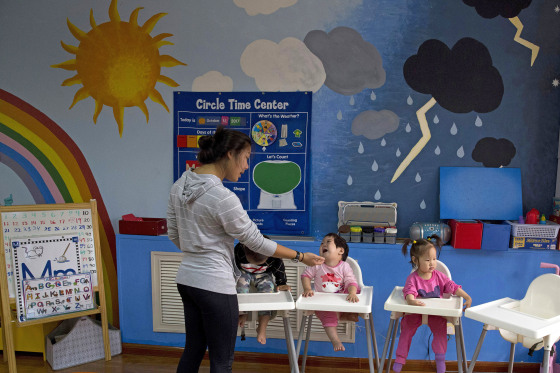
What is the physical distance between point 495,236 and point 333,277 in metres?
1.14

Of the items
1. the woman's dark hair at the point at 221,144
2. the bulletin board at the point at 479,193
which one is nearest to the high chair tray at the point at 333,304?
the woman's dark hair at the point at 221,144

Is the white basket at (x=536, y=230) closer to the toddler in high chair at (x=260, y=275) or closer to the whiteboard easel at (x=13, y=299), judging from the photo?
the toddler in high chair at (x=260, y=275)

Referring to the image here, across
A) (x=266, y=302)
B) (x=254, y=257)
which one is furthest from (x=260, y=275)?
(x=266, y=302)

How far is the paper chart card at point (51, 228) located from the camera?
3072 millimetres

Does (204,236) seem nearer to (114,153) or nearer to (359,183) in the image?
(359,183)

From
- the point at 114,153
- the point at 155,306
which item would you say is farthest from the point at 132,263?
the point at 114,153

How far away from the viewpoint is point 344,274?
2721 mm

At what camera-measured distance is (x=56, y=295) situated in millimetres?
3102

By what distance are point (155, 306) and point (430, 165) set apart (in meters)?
2.30

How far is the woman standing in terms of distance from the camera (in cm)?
183

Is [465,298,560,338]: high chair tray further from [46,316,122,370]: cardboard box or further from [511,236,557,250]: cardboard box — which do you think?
[46,316,122,370]: cardboard box

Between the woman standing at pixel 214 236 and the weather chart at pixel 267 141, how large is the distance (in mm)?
1363

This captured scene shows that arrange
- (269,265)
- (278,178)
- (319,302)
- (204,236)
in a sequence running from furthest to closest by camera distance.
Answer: (278,178)
(269,265)
(319,302)
(204,236)

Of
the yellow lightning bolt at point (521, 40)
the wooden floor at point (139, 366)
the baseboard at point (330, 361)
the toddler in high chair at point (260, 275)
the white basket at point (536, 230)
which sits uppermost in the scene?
the yellow lightning bolt at point (521, 40)
